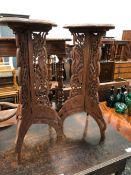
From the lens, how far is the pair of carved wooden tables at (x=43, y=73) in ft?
2.60

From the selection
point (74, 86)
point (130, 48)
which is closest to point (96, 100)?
point (74, 86)

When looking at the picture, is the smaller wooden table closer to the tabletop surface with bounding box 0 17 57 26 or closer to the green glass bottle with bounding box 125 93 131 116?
the green glass bottle with bounding box 125 93 131 116

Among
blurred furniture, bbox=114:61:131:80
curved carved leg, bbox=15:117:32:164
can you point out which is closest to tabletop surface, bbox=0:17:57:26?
curved carved leg, bbox=15:117:32:164

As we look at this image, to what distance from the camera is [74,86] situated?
3.48 ft

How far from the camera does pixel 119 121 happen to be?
1.48m

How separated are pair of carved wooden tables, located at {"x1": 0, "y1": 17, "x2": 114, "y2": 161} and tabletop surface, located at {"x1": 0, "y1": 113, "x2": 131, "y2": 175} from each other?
79 mm

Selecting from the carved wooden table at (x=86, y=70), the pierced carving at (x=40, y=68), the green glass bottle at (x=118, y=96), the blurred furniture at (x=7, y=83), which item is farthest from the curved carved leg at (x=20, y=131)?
the blurred furniture at (x=7, y=83)

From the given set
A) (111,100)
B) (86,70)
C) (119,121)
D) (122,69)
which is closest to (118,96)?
(111,100)

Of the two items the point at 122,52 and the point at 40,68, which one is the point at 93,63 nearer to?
the point at 40,68

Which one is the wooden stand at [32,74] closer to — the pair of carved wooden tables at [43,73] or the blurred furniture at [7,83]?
the pair of carved wooden tables at [43,73]

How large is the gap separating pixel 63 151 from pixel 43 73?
460 mm

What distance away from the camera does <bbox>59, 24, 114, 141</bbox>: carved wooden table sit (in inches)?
37.0

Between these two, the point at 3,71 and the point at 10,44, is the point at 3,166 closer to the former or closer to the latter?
the point at 10,44

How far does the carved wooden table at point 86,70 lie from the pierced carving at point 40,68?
0.18 meters
